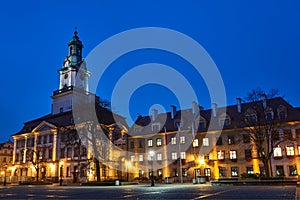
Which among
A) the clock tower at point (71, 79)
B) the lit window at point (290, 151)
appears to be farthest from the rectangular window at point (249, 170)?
the clock tower at point (71, 79)

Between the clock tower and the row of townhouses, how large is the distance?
389 millimetres

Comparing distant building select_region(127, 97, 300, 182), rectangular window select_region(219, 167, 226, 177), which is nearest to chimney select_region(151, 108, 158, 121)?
distant building select_region(127, 97, 300, 182)

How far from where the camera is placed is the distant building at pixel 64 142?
56600 millimetres

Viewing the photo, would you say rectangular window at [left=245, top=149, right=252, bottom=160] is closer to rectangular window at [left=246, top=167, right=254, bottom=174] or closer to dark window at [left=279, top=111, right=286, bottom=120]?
rectangular window at [left=246, top=167, right=254, bottom=174]

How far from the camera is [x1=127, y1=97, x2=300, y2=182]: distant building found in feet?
153

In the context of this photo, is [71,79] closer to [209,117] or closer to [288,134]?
[209,117]

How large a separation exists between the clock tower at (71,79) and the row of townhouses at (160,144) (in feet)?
1.28

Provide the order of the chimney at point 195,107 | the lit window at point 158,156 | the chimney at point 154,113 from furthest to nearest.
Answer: the chimney at point 154,113
the chimney at point 195,107
the lit window at point 158,156

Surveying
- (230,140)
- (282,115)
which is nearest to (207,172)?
(230,140)

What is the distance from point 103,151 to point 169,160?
14.0 metres

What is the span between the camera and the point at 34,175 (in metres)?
62.6

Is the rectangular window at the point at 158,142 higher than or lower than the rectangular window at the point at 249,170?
higher

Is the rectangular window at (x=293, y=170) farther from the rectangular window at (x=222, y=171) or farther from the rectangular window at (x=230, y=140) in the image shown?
the rectangular window at (x=222, y=171)

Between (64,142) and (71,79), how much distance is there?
18.2m
